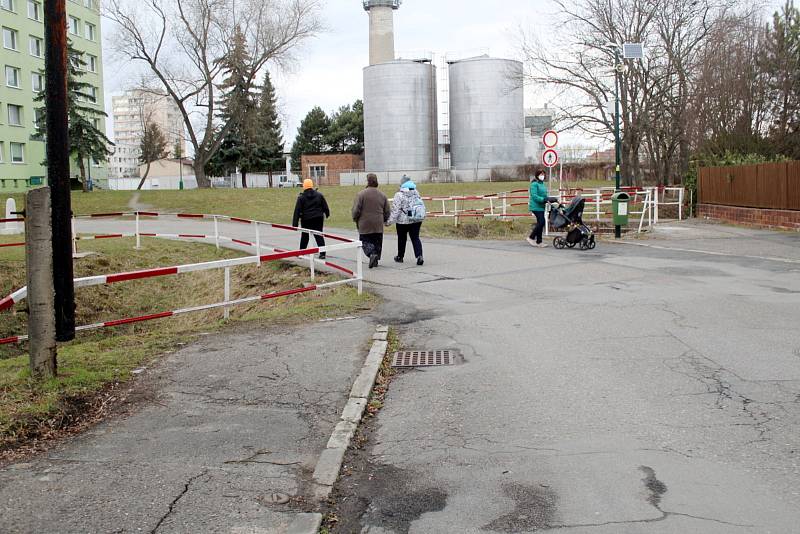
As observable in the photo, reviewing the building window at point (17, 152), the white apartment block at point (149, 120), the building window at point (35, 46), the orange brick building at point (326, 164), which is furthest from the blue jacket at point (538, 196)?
the orange brick building at point (326, 164)

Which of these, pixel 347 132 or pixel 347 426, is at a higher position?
pixel 347 132

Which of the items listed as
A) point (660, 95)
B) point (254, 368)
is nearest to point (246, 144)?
point (660, 95)

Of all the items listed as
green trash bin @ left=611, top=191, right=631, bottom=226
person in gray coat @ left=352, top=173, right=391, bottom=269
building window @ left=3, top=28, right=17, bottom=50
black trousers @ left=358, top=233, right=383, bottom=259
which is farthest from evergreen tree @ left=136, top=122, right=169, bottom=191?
person in gray coat @ left=352, top=173, right=391, bottom=269

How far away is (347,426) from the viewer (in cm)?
583

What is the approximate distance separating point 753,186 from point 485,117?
51.6 m

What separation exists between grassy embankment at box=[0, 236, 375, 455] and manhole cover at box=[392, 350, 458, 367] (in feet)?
7.71

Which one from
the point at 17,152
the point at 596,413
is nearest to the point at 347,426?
the point at 596,413

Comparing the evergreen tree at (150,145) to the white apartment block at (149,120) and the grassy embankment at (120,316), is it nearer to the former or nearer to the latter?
the white apartment block at (149,120)

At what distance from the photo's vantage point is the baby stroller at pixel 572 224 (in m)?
18.5

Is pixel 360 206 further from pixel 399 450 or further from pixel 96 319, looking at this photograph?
pixel 399 450

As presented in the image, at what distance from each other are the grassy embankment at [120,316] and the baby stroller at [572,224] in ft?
20.2

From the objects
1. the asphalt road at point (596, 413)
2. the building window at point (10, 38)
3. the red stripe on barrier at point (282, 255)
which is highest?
the building window at point (10, 38)

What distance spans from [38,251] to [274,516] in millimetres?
3588

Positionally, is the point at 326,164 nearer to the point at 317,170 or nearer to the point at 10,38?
the point at 317,170
